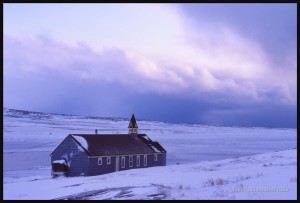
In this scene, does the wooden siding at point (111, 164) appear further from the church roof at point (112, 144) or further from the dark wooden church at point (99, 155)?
the church roof at point (112, 144)

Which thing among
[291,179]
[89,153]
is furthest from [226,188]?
[89,153]

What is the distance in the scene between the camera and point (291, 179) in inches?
720

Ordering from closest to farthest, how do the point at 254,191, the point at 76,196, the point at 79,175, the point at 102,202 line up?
the point at 254,191 → the point at 102,202 → the point at 76,196 → the point at 79,175

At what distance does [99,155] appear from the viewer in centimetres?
3962

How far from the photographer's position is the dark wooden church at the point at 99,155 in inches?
1535

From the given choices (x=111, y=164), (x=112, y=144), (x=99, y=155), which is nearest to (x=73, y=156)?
(x=99, y=155)

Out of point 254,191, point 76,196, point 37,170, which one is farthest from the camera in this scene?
point 37,170

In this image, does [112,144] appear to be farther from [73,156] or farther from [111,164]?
[73,156]

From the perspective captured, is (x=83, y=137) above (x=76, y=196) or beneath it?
above

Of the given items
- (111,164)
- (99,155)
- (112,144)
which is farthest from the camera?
(112,144)

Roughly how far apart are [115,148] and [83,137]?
12.5 ft

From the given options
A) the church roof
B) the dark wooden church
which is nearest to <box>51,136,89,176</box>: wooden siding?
the dark wooden church

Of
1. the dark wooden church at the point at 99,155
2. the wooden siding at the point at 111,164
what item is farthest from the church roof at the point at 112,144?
the wooden siding at the point at 111,164

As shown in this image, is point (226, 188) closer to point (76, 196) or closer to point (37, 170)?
point (76, 196)
